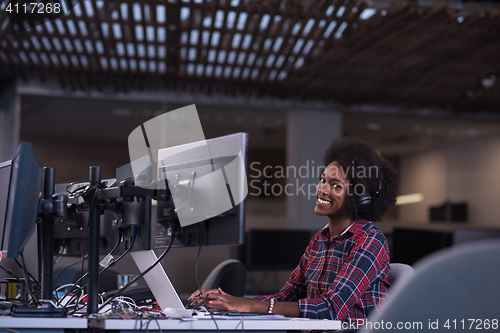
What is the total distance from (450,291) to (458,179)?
299 inches

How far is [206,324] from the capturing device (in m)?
1.58

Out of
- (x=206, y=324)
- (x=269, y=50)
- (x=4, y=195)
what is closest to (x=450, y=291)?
(x=206, y=324)

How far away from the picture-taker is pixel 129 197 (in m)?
1.79

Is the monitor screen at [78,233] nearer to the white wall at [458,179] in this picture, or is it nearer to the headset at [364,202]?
the headset at [364,202]

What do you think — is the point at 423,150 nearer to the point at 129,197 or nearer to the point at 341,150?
the point at 341,150

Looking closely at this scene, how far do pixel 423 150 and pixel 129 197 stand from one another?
7012 mm

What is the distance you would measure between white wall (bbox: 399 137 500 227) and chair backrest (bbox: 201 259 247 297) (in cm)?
511

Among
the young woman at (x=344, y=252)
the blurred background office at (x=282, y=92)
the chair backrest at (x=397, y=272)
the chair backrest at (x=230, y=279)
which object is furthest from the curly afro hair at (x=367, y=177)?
the blurred background office at (x=282, y=92)

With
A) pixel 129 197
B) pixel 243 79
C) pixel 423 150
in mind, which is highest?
pixel 243 79

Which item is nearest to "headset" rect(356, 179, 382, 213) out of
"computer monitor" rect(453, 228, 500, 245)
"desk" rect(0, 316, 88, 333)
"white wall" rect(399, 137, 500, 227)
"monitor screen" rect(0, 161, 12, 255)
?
"desk" rect(0, 316, 88, 333)

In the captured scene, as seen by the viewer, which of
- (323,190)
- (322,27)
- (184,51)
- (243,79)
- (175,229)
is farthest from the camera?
(243,79)

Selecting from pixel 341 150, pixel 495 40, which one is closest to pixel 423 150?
pixel 495 40

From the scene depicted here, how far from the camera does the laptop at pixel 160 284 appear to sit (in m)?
1.95

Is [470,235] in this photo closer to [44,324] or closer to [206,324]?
[206,324]
